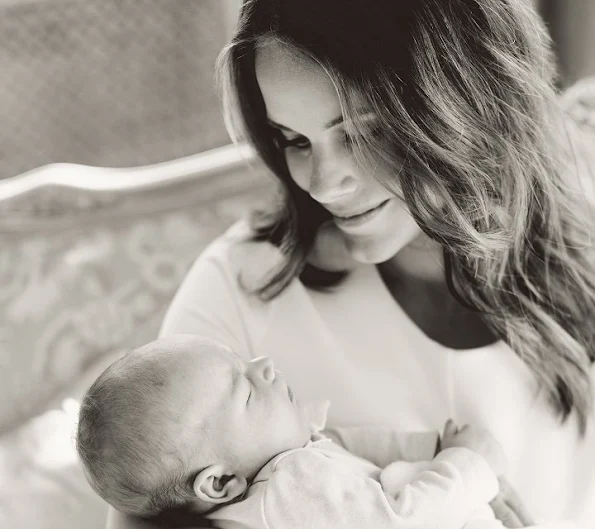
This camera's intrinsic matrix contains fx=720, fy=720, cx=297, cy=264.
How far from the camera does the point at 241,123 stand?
1.17 m

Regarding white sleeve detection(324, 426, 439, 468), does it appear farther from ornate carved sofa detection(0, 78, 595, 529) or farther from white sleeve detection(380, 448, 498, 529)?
ornate carved sofa detection(0, 78, 595, 529)

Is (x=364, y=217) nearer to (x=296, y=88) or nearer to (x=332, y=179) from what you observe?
Result: (x=332, y=179)

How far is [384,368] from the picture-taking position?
4.02 feet

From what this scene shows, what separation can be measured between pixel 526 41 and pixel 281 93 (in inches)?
15.0

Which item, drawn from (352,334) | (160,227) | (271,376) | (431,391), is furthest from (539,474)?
(160,227)

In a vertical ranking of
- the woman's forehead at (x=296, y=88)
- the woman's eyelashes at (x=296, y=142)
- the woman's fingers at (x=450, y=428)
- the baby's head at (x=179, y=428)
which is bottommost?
the woman's fingers at (x=450, y=428)

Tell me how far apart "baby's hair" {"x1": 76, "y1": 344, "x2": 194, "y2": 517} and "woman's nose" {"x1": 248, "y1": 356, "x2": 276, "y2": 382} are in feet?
0.44

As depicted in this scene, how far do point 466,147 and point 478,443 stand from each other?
0.43 m

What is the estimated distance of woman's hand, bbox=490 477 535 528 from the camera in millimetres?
1077

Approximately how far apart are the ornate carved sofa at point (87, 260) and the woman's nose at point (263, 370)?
0.52 meters

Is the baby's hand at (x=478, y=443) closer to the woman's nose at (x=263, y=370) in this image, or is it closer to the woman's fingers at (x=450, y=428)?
the woman's fingers at (x=450, y=428)

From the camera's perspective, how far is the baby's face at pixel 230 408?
36.8 inches

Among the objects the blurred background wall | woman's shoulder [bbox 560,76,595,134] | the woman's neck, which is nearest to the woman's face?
the woman's neck

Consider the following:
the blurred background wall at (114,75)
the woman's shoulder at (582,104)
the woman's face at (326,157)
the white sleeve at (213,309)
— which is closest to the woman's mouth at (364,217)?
the woman's face at (326,157)
